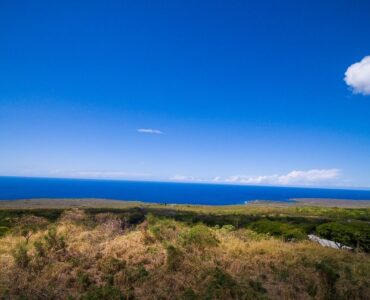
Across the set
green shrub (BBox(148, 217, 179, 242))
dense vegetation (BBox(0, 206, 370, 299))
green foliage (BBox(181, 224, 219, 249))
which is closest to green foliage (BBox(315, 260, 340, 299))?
dense vegetation (BBox(0, 206, 370, 299))

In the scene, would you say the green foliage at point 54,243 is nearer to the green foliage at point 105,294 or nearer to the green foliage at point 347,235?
the green foliage at point 105,294

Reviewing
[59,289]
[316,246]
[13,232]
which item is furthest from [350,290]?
[13,232]

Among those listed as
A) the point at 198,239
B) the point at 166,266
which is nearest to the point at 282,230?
the point at 198,239

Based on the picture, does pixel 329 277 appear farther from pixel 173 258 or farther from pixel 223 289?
pixel 173 258

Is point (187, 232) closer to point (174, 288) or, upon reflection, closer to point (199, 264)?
point (199, 264)

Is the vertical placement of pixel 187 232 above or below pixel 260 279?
above

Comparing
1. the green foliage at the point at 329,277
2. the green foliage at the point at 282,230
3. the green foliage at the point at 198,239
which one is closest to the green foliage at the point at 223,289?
the green foliage at the point at 329,277
